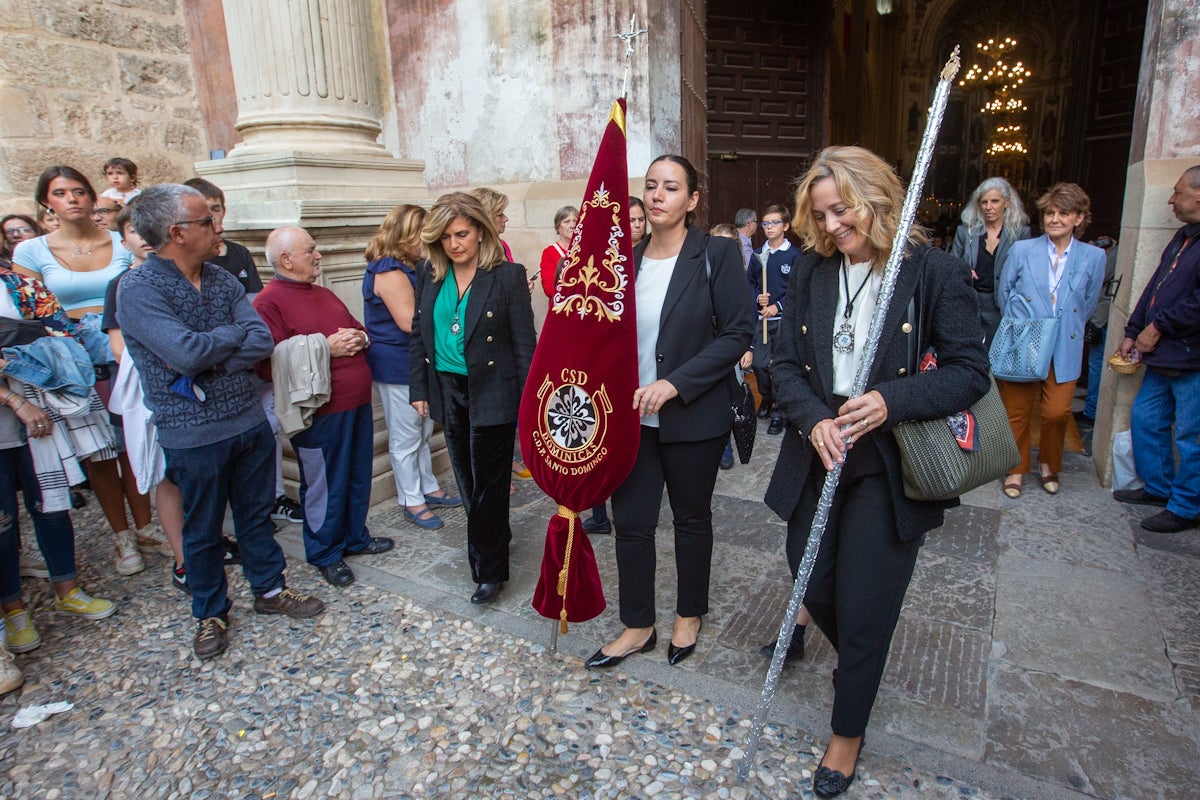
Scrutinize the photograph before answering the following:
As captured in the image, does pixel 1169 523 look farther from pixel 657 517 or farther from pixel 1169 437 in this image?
pixel 657 517

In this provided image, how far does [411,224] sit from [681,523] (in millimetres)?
2301

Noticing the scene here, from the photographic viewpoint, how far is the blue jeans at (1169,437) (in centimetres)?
401

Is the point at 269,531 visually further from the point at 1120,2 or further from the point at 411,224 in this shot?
the point at 1120,2

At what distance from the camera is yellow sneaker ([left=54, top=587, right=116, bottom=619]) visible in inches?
138

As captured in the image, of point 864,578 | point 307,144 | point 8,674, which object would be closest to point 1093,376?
point 864,578

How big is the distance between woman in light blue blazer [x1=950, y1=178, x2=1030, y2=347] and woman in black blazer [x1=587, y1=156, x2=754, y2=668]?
302 cm

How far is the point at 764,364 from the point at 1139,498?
8.08 ft

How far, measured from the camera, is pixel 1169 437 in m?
4.31

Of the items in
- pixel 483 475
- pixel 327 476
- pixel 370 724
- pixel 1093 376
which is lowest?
pixel 370 724

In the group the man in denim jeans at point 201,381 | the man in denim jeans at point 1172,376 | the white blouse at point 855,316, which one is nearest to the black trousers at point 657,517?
the white blouse at point 855,316

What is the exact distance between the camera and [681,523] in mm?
2891

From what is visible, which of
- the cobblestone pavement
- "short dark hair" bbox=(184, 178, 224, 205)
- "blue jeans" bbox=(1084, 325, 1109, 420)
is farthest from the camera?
"blue jeans" bbox=(1084, 325, 1109, 420)

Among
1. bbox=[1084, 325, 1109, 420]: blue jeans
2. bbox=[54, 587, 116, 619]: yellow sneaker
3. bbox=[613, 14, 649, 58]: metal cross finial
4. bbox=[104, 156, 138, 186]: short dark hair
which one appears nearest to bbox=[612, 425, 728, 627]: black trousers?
bbox=[613, 14, 649, 58]: metal cross finial

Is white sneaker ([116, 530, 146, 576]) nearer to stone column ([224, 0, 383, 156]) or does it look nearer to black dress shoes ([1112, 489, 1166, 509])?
stone column ([224, 0, 383, 156])
